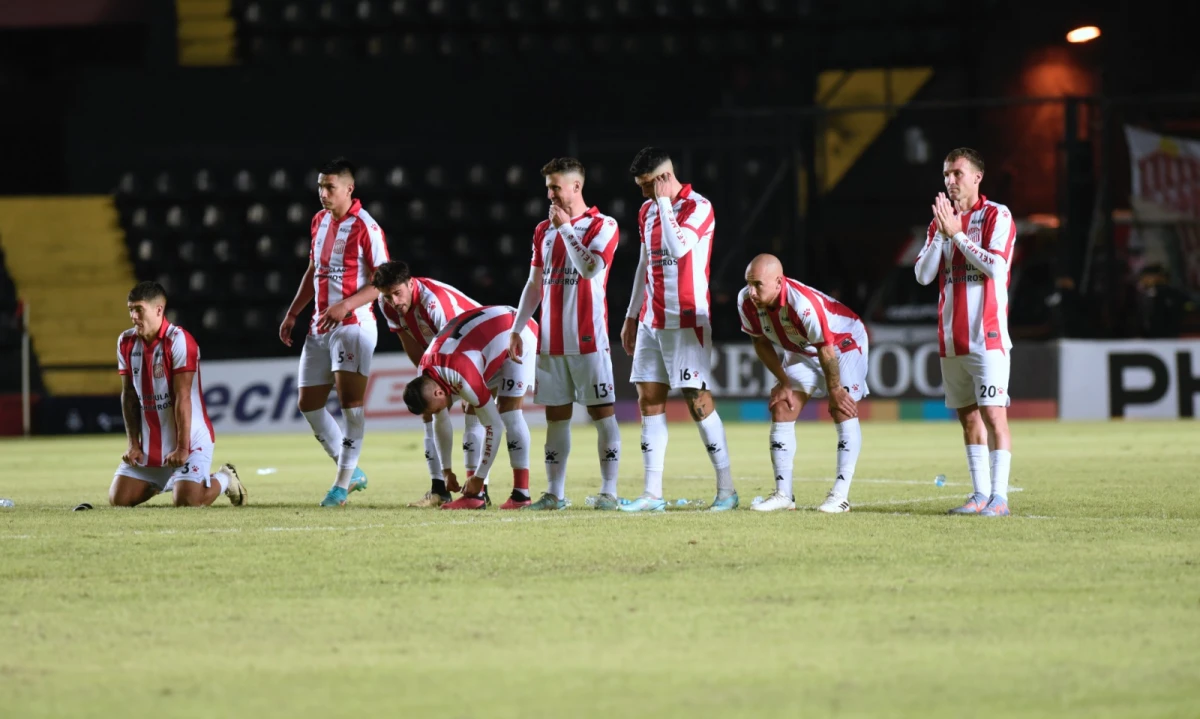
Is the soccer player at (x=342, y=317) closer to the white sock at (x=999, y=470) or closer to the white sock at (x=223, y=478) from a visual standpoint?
the white sock at (x=223, y=478)

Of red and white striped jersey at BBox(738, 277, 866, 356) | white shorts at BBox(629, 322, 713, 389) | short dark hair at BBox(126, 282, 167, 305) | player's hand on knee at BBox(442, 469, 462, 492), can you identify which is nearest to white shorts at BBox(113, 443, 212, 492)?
short dark hair at BBox(126, 282, 167, 305)

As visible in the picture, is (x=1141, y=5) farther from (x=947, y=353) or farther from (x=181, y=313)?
(x=947, y=353)

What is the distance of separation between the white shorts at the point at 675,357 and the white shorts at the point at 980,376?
1.35m

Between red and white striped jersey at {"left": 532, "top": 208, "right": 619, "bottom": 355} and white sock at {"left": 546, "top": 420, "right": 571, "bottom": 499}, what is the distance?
476 millimetres

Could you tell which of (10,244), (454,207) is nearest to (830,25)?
(454,207)

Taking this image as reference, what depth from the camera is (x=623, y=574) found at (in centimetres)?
631

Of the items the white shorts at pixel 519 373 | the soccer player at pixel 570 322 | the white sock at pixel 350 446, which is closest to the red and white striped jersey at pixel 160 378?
the white sock at pixel 350 446

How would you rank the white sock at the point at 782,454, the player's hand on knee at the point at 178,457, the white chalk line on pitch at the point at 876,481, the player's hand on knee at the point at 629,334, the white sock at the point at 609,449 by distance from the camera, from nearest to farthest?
the white sock at the point at 782,454 → the white sock at the point at 609,449 → the player's hand on knee at the point at 629,334 → the player's hand on knee at the point at 178,457 → the white chalk line on pitch at the point at 876,481

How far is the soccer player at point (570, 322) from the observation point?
8.91 meters

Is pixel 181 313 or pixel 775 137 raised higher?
pixel 775 137

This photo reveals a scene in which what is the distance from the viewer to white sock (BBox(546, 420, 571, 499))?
9.23 metres

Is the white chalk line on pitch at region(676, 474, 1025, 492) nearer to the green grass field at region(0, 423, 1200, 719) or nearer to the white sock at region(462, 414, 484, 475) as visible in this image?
the green grass field at region(0, 423, 1200, 719)

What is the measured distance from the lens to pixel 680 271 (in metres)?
8.91

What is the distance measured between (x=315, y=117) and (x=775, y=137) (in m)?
8.15
